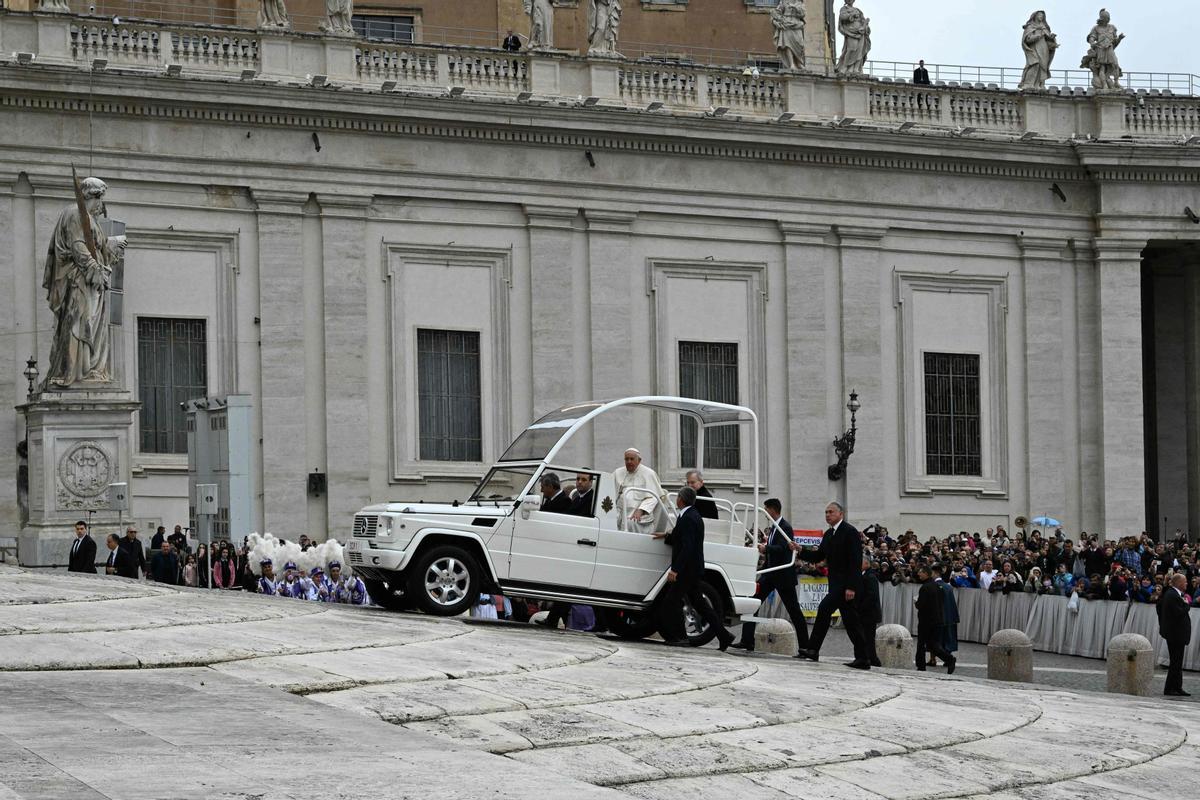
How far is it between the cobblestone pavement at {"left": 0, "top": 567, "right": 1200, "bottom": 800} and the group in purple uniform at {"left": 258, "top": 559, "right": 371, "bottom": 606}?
29.9ft

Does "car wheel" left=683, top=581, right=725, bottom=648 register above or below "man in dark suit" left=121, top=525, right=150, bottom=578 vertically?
below

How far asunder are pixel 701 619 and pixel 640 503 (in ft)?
4.72

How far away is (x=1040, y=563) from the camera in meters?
36.8

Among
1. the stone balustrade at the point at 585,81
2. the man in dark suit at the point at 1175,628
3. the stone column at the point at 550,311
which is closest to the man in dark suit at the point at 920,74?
the stone balustrade at the point at 585,81

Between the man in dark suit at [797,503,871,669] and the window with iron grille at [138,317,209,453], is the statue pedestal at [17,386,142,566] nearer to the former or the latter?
the window with iron grille at [138,317,209,453]

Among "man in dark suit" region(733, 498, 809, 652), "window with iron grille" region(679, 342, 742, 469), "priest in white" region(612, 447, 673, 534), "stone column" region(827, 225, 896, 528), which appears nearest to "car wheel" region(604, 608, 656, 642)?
"priest in white" region(612, 447, 673, 534)

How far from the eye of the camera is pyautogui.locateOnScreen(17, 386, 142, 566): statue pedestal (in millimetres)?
29438

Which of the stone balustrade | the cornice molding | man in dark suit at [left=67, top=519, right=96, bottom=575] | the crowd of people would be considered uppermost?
the stone balustrade

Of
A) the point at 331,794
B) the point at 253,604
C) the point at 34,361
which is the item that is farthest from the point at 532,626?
the point at 34,361

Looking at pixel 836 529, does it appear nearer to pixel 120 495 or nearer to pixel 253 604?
pixel 253 604

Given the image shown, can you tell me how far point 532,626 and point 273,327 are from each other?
1618cm

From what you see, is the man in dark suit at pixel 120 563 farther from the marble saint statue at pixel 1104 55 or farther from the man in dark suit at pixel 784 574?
the marble saint statue at pixel 1104 55

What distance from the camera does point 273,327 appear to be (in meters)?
37.2

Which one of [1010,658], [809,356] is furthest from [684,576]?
[809,356]
